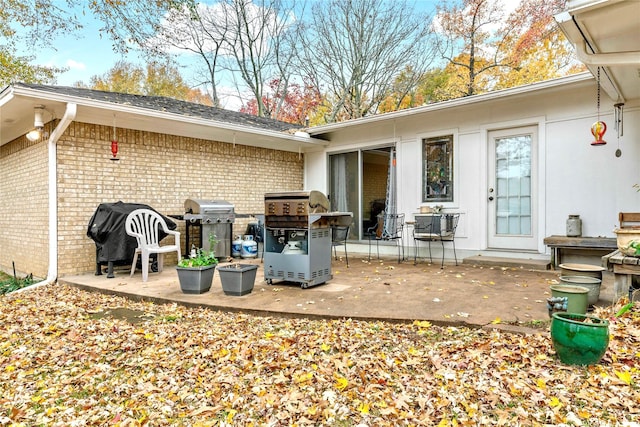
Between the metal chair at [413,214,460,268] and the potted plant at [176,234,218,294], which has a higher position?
the metal chair at [413,214,460,268]

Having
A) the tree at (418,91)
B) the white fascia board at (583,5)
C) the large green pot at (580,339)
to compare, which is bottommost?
the large green pot at (580,339)

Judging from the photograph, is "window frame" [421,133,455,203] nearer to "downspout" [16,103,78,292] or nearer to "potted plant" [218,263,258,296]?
"potted plant" [218,263,258,296]

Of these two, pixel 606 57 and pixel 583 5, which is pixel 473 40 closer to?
pixel 606 57

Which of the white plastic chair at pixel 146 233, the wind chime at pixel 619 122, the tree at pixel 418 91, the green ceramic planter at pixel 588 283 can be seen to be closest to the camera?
the green ceramic planter at pixel 588 283

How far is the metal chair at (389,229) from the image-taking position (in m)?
6.79

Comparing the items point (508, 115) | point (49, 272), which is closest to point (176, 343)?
point (49, 272)

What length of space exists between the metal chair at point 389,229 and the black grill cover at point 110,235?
3894 mm

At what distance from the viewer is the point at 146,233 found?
5645mm

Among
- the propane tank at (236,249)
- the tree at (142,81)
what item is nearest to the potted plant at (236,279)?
the propane tank at (236,249)

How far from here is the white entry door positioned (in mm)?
5973

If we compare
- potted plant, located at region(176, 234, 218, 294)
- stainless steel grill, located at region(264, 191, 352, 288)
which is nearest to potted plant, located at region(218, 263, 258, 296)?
potted plant, located at region(176, 234, 218, 294)

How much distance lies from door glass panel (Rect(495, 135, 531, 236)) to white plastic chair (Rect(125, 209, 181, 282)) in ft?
16.2

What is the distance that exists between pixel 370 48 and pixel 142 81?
9538 millimetres

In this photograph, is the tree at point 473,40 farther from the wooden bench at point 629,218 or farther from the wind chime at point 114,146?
the wind chime at point 114,146
